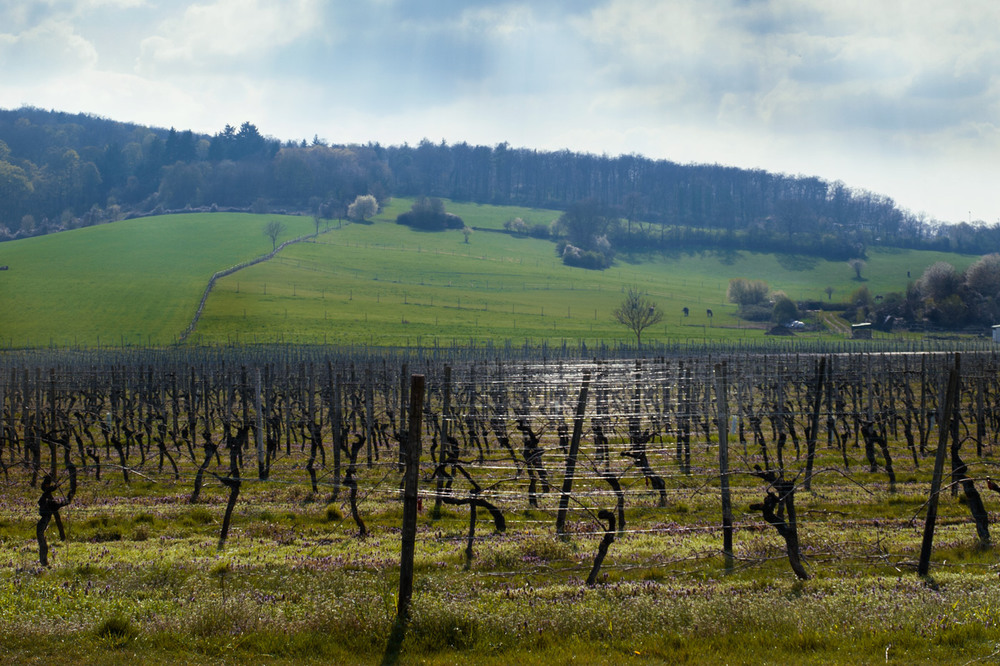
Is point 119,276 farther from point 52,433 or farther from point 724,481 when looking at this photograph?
point 724,481

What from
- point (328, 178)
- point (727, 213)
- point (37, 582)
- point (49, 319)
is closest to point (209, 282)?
point (49, 319)

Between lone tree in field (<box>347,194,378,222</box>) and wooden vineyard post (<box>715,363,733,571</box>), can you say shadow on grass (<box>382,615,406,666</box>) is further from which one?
lone tree in field (<box>347,194,378,222</box>)

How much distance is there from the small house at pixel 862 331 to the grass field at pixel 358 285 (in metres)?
2.19

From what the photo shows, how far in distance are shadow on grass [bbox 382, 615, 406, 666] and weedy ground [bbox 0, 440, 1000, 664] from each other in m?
0.03

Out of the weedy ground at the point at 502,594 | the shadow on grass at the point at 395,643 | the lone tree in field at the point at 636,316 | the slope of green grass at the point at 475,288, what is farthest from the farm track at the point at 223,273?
the shadow on grass at the point at 395,643

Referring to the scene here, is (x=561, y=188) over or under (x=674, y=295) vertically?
over

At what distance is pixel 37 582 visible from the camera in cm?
848

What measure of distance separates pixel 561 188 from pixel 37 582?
19047 cm

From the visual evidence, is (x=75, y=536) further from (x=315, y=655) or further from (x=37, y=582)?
(x=315, y=655)

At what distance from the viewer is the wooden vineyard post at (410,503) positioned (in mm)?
7453

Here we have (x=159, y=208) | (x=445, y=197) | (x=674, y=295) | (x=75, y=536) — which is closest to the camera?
(x=75, y=536)

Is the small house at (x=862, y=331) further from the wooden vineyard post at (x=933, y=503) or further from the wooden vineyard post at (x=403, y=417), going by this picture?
the wooden vineyard post at (x=933, y=503)

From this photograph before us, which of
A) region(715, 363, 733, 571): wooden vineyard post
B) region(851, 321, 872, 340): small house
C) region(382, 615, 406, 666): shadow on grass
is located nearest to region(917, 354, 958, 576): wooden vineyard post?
region(715, 363, 733, 571): wooden vineyard post

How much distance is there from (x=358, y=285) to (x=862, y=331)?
205ft
